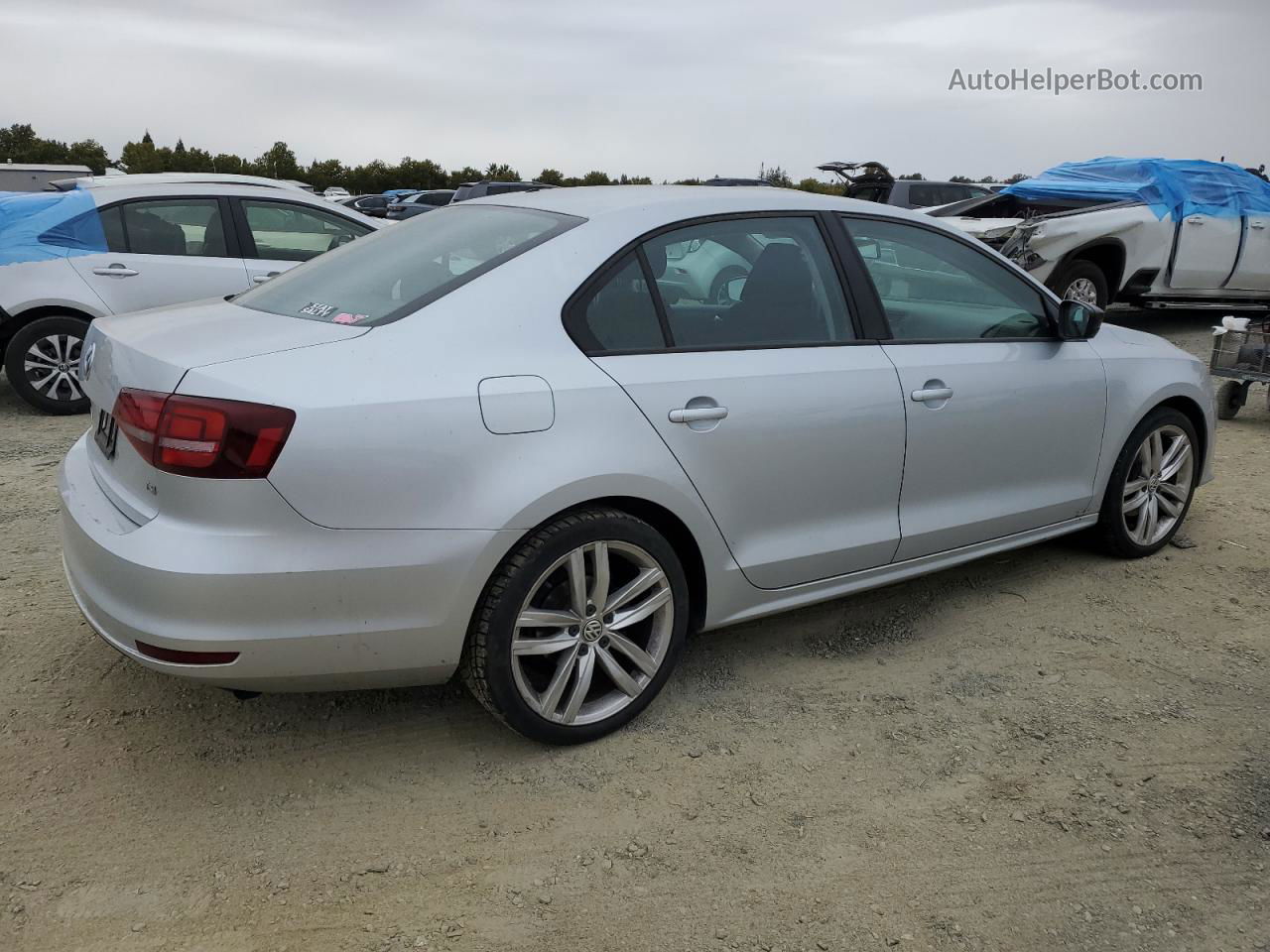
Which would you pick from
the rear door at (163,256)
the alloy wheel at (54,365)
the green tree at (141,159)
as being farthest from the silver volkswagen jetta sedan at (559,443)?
the green tree at (141,159)

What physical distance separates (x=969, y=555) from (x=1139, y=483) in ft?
3.70

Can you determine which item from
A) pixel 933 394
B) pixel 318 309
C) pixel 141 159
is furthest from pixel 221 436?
pixel 141 159

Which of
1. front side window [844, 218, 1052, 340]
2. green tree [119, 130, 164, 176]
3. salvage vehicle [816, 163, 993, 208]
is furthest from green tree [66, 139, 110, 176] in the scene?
front side window [844, 218, 1052, 340]

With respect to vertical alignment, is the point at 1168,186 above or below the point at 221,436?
above

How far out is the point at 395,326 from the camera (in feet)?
9.01

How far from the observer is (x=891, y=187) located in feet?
48.3

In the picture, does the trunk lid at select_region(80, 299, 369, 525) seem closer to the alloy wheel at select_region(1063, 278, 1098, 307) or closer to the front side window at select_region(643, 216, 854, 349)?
the front side window at select_region(643, 216, 854, 349)

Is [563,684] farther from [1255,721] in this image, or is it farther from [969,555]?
[1255,721]

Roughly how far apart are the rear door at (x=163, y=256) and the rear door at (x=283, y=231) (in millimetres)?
108

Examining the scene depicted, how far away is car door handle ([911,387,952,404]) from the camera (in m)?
3.53

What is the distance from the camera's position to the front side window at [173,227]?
720cm

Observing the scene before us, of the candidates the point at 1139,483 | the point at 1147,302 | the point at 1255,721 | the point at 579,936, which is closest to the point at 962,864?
the point at 579,936

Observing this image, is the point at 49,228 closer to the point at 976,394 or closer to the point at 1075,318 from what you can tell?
the point at 976,394

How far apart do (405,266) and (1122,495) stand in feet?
10.1
